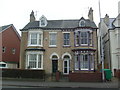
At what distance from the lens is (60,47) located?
2848cm

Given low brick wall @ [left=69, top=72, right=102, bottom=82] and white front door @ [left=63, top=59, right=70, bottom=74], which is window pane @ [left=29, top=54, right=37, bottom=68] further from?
low brick wall @ [left=69, top=72, right=102, bottom=82]

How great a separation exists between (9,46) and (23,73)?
14968 mm

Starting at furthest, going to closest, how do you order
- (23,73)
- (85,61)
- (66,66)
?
(66,66) → (85,61) → (23,73)

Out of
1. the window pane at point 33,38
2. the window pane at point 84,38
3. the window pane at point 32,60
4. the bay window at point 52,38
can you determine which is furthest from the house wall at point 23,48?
the window pane at point 84,38

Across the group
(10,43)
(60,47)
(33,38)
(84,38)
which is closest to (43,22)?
(33,38)

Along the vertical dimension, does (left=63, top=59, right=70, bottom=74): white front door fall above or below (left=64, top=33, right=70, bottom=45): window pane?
below

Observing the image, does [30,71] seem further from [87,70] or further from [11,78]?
[87,70]

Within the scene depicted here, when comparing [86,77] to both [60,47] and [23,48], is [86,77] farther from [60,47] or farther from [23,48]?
[23,48]

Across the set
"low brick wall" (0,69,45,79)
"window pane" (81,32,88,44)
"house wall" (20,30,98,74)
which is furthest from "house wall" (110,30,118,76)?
"low brick wall" (0,69,45,79)

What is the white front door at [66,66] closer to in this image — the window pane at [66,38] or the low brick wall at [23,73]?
the window pane at [66,38]

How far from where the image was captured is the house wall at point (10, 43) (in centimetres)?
3472

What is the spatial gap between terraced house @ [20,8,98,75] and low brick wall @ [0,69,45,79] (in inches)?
187

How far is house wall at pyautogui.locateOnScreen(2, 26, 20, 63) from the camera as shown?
34719 millimetres

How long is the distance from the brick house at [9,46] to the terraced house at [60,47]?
696 cm
